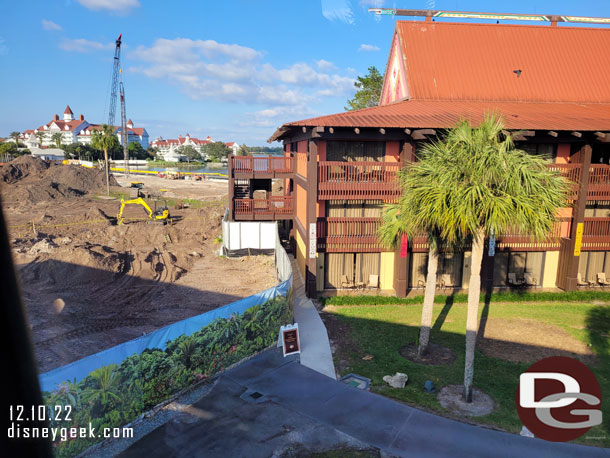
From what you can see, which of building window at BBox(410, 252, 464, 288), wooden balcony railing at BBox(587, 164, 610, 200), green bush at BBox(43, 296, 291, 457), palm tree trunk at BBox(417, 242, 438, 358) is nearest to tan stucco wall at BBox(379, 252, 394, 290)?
building window at BBox(410, 252, 464, 288)

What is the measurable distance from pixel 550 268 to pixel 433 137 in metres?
10.1

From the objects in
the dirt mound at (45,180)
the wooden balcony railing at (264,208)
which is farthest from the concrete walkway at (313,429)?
the dirt mound at (45,180)

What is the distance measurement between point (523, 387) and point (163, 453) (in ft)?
33.0

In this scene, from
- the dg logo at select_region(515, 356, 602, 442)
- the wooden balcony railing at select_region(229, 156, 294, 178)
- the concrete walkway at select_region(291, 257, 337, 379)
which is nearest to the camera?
the dg logo at select_region(515, 356, 602, 442)

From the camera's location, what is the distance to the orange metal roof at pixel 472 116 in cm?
2156

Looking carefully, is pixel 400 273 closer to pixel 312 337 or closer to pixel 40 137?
pixel 312 337

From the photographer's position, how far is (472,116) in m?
23.4

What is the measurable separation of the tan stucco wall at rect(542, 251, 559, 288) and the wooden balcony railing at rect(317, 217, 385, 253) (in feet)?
31.3

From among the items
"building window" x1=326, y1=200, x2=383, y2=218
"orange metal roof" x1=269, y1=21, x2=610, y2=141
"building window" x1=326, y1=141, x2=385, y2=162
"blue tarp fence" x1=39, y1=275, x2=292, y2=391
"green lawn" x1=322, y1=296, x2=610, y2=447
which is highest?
"orange metal roof" x1=269, y1=21, x2=610, y2=141

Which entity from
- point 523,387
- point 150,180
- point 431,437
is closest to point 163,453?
point 431,437

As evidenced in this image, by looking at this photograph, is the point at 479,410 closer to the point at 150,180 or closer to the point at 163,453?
the point at 163,453

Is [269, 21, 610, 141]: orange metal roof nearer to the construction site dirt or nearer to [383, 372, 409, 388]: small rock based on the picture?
the construction site dirt

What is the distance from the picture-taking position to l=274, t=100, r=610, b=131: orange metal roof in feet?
70.7

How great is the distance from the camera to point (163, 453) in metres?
10.3
